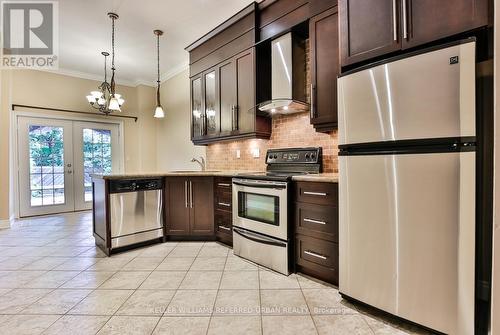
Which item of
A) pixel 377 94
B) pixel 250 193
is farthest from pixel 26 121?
pixel 377 94

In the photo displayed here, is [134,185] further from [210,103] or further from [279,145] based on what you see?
[279,145]

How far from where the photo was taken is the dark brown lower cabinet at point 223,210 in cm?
304

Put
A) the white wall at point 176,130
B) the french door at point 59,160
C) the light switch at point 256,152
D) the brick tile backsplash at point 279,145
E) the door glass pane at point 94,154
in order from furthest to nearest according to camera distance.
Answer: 1. the door glass pane at point 94,154
2. the white wall at point 176,130
3. the french door at point 59,160
4. the light switch at point 256,152
5. the brick tile backsplash at point 279,145

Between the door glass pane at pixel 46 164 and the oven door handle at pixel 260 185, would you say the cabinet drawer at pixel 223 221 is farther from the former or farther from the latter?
the door glass pane at pixel 46 164

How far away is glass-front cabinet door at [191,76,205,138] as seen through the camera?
388 cm

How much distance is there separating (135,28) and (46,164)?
3386mm

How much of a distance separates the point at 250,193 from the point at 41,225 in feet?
12.9

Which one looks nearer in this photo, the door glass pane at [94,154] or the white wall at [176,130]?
the white wall at [176,130]

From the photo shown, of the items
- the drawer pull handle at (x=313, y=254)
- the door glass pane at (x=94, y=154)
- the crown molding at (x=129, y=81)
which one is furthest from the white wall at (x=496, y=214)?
the door glass pane at (x=94, y=154)

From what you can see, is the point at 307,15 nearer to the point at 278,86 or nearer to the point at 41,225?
the point at 278,86

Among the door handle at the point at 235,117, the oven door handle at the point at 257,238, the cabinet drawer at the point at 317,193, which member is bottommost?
the oven door handle at the point at 257,238

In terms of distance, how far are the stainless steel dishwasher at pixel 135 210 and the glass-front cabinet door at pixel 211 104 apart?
1094 millimetres

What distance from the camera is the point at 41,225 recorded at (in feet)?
13.8

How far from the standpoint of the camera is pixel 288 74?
108 inches
